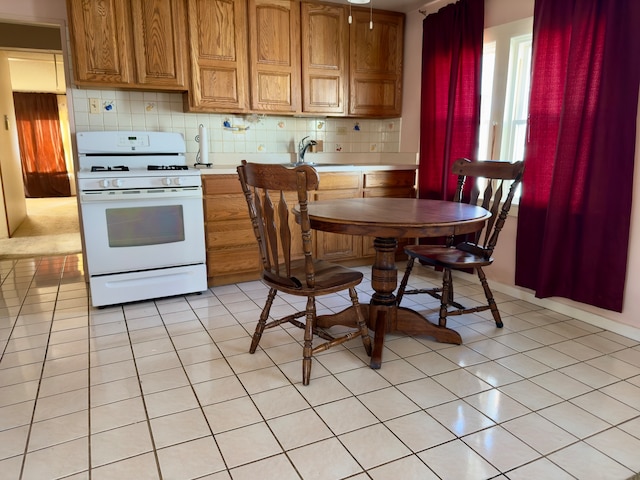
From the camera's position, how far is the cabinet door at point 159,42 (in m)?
3.16

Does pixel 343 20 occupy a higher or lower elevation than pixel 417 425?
higher

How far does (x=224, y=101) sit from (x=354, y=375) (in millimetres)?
2370

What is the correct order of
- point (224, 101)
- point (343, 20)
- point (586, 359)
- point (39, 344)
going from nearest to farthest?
1. point (586, 359)
2. point (39, 344)
3. point (224, 101)
4. point (343, 20)

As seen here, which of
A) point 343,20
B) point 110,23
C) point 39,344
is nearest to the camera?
point 39,344

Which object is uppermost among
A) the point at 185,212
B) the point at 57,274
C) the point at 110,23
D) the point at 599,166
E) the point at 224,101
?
the point at 110,23

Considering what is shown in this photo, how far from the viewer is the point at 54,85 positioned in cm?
870

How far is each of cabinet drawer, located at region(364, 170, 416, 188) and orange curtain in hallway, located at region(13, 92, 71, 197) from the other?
26.2 feet

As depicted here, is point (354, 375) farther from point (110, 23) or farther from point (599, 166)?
point (110, 23)

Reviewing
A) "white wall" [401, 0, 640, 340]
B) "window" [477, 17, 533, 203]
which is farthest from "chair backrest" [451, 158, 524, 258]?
"white wall" [401, 0, 640, 340]

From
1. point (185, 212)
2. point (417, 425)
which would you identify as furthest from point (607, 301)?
point (185, 212)

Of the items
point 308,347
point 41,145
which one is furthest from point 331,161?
point 41,145

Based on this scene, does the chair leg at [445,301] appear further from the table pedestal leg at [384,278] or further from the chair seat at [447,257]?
the table pedestal leg at [384,278]

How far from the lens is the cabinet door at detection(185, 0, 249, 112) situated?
10.9 feet

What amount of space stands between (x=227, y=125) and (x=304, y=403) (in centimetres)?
267
